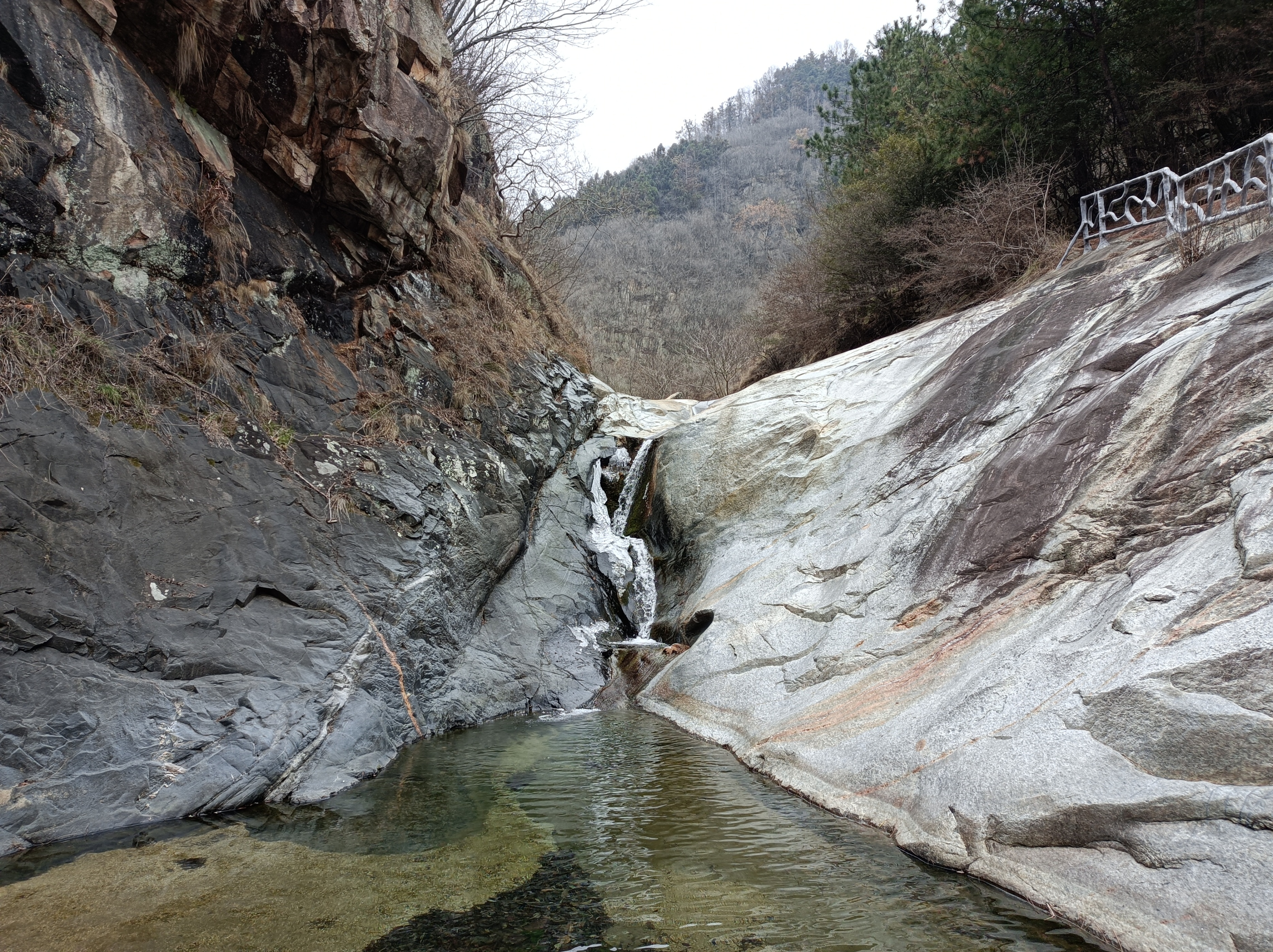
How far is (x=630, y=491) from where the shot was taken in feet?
48.4

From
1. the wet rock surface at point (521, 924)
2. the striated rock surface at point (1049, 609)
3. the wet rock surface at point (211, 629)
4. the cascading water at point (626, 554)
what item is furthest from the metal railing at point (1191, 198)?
the wet rock surface at point (211, 629)

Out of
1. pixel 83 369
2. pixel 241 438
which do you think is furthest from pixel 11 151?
pixel 241 438

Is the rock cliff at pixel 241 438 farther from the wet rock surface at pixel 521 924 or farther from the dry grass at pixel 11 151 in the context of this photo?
the wet rock surface at pixel 521 924

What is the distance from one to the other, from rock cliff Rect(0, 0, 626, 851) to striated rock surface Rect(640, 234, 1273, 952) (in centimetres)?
336

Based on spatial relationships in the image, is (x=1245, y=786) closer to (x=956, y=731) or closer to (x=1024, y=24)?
(x=956, y=731)

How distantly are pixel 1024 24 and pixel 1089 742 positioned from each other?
54.0 ft

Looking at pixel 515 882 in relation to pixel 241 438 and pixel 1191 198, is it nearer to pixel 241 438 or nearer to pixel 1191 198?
pixel 241 438

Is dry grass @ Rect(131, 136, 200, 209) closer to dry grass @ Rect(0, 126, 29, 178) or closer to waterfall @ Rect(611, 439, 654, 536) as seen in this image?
dry grass @ Rect(0, 126, 29, 178)

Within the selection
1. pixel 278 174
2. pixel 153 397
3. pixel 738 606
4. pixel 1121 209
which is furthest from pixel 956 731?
pixel 1121 209

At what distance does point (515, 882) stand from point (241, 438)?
19.1 feet

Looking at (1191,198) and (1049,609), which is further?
(1191,198)

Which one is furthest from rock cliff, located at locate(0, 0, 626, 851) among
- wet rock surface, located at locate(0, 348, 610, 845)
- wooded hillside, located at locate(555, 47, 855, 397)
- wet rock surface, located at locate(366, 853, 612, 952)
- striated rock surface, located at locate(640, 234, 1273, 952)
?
wooded hillside, located at locate(555, 47, 855, 397)

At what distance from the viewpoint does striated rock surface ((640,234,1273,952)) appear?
12.3 feet

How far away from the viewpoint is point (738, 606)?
32.0ft
